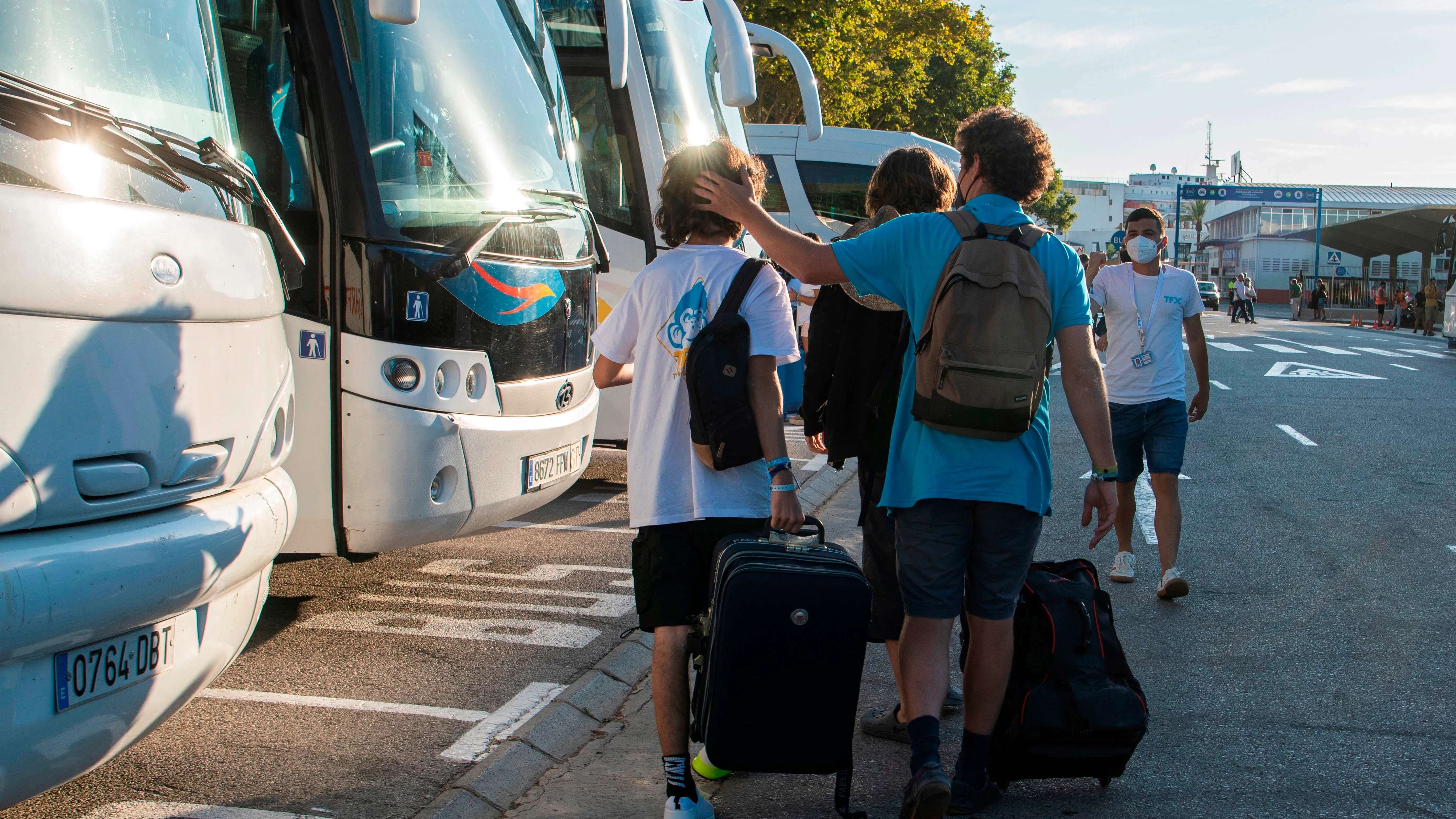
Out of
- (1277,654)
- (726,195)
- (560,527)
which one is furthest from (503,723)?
(560,527)

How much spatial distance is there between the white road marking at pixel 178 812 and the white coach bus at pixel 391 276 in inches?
49.8

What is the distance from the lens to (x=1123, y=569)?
6223 millimetres

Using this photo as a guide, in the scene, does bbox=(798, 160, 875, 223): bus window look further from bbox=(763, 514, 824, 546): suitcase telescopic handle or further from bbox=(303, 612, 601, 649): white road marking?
bbox=(763, 514, 824, 546): suitcase telescopic handle

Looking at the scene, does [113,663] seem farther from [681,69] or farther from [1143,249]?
[681,69]

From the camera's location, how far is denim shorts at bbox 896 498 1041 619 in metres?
3.29

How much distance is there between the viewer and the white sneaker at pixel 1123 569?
621 centimetres

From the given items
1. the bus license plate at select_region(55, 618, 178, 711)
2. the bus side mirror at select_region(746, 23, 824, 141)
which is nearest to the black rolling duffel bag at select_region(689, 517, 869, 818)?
the bus license plate at select_region(55, 618, 178, 711)

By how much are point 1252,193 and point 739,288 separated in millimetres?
71352

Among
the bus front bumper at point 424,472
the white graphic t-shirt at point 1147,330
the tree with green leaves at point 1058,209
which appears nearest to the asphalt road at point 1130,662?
the bus front bumper at point 424,472

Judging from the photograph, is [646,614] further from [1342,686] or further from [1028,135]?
[1342,686]

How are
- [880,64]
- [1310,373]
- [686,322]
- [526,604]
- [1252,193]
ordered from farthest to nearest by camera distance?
[1252,193]
[880,64]
[1310,373]
[526,604]
[686,322]

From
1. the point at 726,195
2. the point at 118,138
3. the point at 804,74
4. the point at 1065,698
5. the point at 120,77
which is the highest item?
the point at 804,74

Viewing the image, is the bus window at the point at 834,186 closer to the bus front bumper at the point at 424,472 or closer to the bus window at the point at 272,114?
the bus front bumper at the point at 424,472

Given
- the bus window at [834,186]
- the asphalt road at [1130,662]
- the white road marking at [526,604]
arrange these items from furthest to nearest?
the bus window at [834,186], the white road marking at [526,604], the asphalt road at [1130,662]
